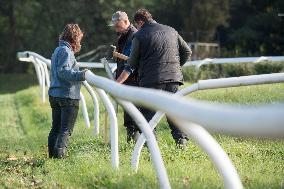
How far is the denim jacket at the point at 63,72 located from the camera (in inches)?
298

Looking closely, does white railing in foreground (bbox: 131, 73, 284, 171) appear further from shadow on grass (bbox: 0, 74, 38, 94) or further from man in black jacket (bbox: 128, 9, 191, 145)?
shadow on grass (bbox: 0, 74, 38, 94)

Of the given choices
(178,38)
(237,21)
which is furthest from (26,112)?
(237,21)

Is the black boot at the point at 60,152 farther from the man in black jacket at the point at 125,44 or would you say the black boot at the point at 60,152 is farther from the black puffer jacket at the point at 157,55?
the black puffer jacket at the point at 157,55

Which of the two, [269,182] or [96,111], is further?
[96,111]

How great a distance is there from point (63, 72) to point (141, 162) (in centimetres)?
134

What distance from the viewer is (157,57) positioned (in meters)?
7.66

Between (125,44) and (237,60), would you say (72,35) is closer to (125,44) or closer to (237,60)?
(125,44)

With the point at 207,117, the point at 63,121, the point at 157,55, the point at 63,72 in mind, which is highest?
the point at 207,117

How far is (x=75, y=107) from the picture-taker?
25.7ft

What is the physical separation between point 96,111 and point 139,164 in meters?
3.60

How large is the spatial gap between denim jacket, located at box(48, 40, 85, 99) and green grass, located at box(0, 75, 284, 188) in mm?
685

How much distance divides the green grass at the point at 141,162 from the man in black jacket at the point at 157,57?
633 millimetres

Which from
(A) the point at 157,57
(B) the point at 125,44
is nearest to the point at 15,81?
(B) the point at 125,44

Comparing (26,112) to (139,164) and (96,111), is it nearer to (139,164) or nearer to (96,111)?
(96,111)
